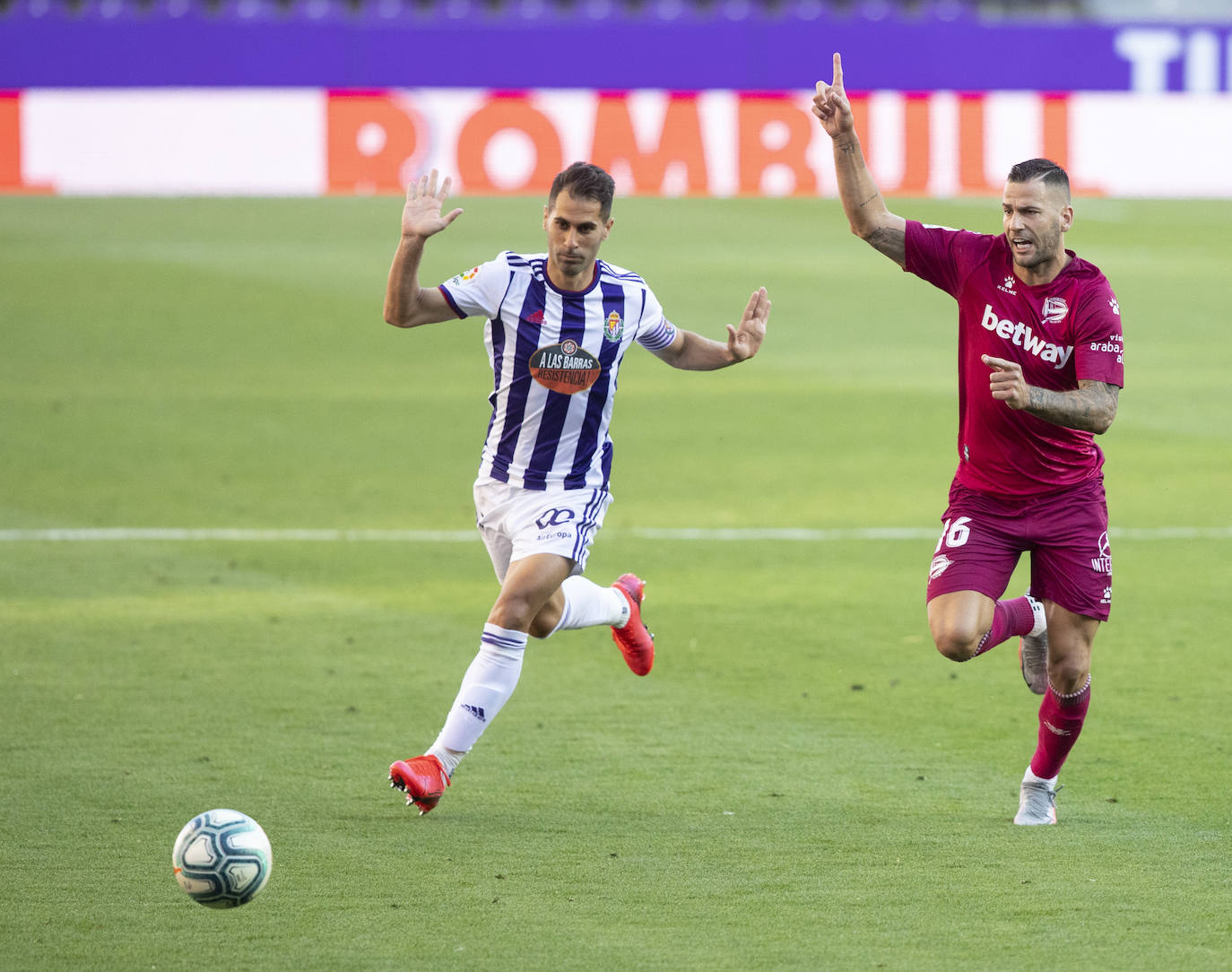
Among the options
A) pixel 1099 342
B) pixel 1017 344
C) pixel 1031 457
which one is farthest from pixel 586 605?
pixel 1099 342

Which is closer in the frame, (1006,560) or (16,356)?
(1006,560)

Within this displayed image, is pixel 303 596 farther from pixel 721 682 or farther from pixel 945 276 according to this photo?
pixel 945 276

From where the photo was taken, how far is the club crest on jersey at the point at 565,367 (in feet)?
20.2

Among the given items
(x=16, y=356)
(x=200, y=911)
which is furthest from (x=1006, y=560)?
(x=16, y=356)

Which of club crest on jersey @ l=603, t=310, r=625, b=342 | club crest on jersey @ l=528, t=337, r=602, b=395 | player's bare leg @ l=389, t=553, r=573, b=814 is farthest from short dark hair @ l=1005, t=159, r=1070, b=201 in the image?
player's bare leg @ l=389, t=553, r=573, b=814

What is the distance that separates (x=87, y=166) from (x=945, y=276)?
19525mm

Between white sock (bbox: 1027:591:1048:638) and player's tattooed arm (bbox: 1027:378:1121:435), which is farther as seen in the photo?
white sock (bbox: 1027:591:1048:638)

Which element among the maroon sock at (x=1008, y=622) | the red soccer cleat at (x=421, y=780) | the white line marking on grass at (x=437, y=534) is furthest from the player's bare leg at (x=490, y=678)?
the white line marking on grass at (x=437, y=534)

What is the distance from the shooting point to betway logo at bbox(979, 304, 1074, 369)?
5.73 m

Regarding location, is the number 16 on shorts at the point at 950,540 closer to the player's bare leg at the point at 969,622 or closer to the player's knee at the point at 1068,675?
the player's bare leg at the point at 969,622

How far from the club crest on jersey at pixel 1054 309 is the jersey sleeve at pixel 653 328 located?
1.34 metres

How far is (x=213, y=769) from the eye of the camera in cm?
626

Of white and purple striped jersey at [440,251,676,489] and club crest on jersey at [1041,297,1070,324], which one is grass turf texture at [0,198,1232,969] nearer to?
white and purple striped jersey at [440,251,676,489]

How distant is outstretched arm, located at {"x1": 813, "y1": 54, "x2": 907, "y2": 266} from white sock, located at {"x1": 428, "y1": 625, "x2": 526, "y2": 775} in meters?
1.84
